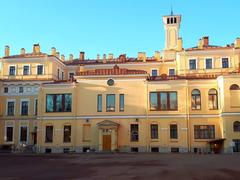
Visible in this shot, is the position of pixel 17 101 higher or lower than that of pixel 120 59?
lower

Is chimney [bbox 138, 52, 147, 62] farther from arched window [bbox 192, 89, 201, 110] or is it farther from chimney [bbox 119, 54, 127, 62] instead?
arched window [bbox 192, 89, 201, 110]

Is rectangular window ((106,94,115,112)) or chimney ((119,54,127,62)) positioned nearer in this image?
rectangular window ((106,94,115,112))

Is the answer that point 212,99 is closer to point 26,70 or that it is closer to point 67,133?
point 67,133

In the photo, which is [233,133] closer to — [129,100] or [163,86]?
[163,86]

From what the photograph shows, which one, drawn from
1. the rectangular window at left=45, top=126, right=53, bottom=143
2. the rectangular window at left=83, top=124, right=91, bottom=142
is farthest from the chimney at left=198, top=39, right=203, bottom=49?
the rectangular window at left=45, top=126, right=53, bottom=143

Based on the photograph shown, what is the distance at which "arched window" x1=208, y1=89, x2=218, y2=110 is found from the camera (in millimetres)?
51156

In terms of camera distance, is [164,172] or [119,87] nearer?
[164,172]

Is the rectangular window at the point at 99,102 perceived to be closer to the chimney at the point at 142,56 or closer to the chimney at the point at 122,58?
the chimney at the point at 122,58

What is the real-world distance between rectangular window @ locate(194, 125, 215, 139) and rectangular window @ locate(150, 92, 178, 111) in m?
4.02

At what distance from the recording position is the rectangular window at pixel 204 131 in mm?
50584

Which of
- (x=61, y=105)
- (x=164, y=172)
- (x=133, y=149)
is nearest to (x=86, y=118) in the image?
(x=61, y=105)

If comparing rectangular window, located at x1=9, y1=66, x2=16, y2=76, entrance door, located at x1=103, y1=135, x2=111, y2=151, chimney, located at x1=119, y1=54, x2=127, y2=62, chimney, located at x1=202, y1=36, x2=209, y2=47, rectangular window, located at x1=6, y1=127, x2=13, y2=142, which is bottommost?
entrance door, located at x1=103, y1=135, x2=111, y2=151

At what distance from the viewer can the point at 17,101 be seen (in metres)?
60.7

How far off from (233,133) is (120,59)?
1000 inches
